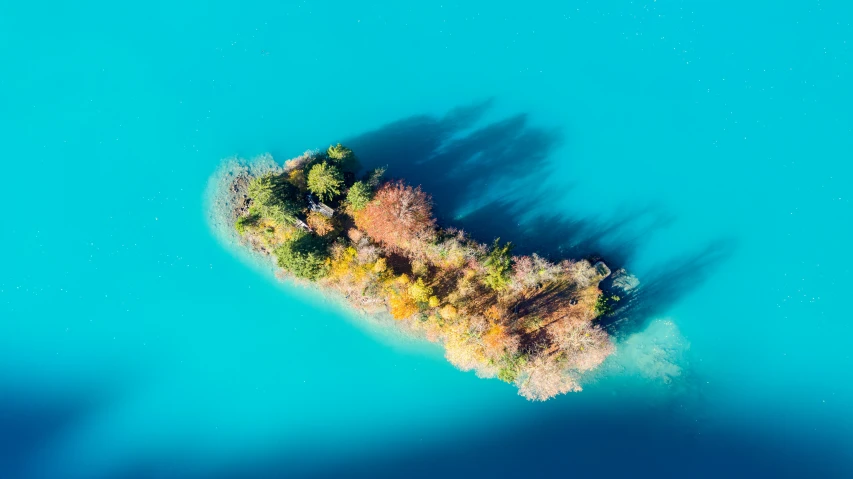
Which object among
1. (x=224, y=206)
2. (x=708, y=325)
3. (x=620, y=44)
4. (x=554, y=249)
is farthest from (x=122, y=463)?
(x=620, y=44)

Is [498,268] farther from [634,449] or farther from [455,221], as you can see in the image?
[634,449]

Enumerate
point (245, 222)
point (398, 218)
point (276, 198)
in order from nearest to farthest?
1. point (276, 198)
2. point (398, 218)
3. point (245, 222)

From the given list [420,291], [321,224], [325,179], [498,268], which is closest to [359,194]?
[325,179]

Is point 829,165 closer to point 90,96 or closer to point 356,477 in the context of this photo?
point 356,477

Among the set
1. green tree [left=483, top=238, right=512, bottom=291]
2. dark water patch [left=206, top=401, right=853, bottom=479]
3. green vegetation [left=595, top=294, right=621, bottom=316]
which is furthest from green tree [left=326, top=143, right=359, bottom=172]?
dark water patch [left=206, top=401, right=853, bottom=479]

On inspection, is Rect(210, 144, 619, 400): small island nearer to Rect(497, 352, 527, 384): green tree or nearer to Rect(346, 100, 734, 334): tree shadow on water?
Rect(497, 352, 527, 384): green tree

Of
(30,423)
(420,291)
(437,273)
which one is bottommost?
(30,423)

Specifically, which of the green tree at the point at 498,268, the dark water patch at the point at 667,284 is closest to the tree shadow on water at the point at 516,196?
the dark water patch at the point at 667,284
